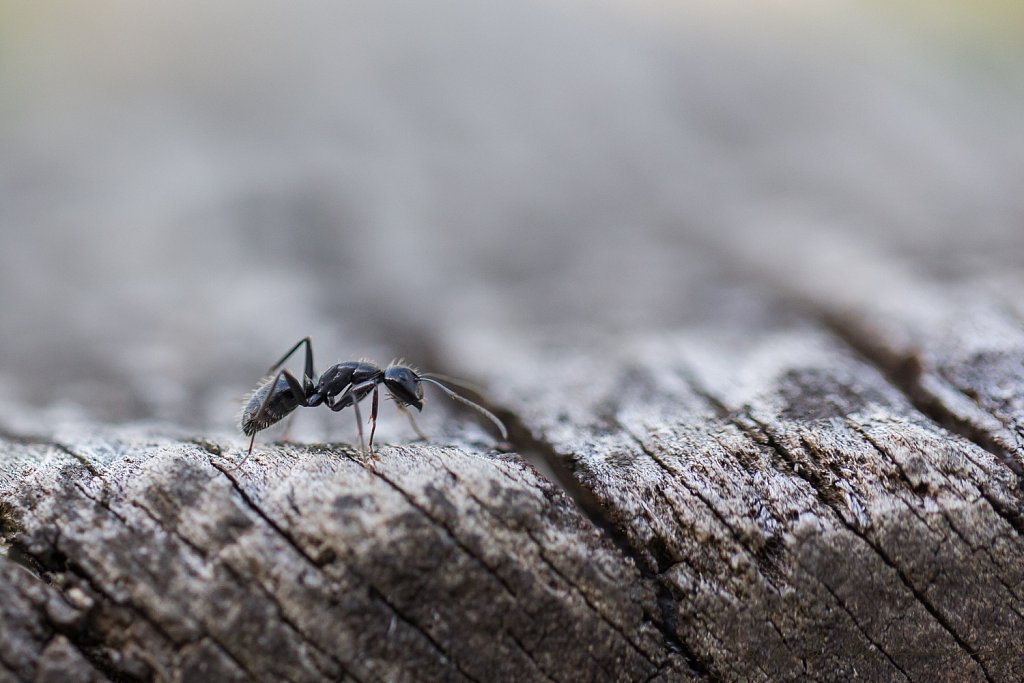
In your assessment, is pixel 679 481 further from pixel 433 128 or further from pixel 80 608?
pixel 433 128

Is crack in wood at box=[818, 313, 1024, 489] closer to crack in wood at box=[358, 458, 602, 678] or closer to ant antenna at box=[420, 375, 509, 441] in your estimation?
crack in wood at box=[358, 458, 602, 678]

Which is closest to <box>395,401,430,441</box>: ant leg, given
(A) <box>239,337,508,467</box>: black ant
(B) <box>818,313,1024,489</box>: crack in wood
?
(A) <box>239,337,508,467</box>: black ant

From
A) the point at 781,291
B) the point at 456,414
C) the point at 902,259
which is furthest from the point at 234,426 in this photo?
the point at 902,259

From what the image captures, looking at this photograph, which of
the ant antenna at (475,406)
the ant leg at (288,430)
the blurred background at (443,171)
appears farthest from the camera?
the blurred background at (443,171)

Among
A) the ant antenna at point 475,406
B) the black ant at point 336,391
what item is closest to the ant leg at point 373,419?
the black ant at point 336,391

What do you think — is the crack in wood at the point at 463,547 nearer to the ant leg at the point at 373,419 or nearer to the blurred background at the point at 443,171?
the ant leg at the point at 373,419

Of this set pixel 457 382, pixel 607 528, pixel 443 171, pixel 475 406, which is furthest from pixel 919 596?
pixel 443 171
